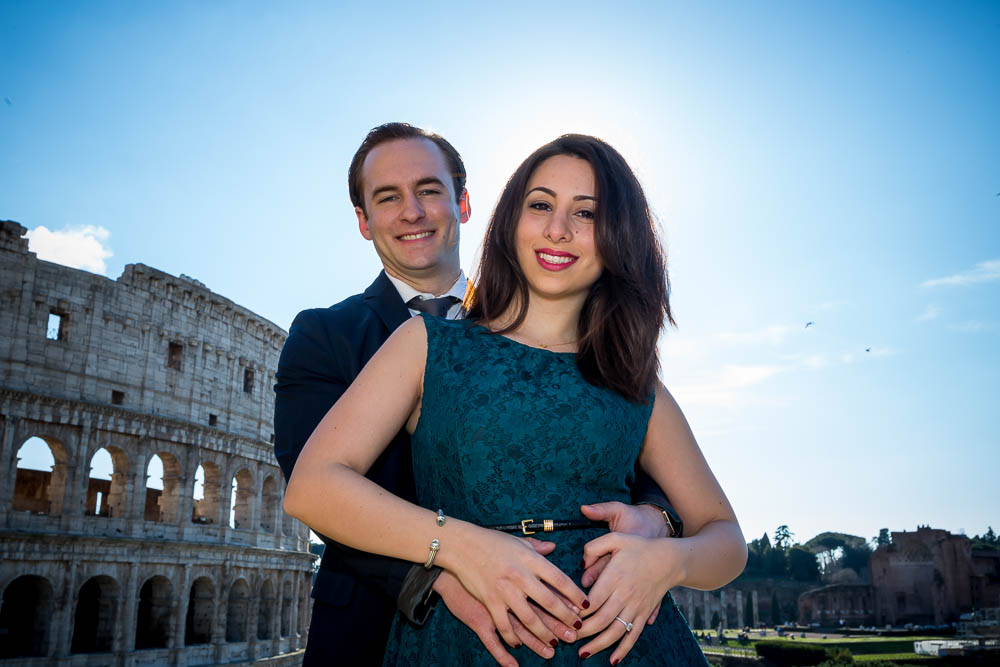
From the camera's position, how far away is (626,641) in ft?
6.38

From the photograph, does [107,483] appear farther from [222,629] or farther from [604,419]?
[604,419]

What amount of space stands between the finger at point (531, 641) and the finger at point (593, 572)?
189 millimetres

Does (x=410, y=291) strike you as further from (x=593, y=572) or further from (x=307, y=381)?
(x=593, y=572)

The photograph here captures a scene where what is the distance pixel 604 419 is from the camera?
2184 mm

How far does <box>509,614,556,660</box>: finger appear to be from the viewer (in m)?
1.87

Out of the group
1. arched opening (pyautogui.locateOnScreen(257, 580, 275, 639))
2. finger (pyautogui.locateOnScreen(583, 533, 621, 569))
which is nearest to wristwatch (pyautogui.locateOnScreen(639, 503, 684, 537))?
finger (pyautogui.locateOnScreen(583, 533, 621, 569))

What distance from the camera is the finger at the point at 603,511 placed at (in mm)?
2074

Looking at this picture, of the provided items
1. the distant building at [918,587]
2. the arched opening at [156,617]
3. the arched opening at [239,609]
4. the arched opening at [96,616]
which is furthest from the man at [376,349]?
the distant building at [918,587]

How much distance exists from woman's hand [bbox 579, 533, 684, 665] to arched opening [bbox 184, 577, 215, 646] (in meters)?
28.3

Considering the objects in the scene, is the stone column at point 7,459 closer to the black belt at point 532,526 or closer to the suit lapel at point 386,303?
the suit lapel at point 386,303

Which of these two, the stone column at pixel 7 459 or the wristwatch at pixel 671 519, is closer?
the wristwatch at pixel 671 519

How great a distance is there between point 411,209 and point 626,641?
2599 millimetres

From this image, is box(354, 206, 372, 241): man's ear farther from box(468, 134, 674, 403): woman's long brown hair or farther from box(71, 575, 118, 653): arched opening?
box(71, 575, 118, 653): arched opening

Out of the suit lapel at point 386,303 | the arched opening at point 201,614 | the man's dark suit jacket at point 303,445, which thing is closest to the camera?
the man's dark suit jacket at point 303,445
